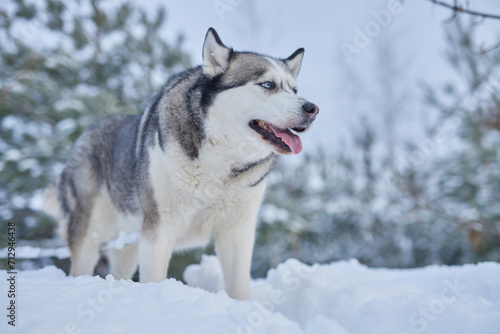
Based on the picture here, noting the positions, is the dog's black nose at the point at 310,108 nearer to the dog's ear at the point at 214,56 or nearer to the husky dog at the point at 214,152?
the husky dog at the point at 214,152

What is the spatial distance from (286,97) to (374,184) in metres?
10.9

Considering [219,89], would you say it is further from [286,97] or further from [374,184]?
[374,184]

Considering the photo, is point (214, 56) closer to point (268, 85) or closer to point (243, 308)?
point (268, 85)

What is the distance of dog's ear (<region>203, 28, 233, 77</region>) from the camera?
8.66 feet

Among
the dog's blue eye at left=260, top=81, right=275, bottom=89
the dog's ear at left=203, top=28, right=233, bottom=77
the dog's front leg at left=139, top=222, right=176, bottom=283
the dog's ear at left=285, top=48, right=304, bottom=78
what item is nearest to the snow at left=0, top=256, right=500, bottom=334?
the dog's front leg at left=139, top=222, right=176, bottom=283

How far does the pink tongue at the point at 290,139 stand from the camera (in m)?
2.42

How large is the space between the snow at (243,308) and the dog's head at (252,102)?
1.07 metres

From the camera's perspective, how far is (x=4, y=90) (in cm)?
190

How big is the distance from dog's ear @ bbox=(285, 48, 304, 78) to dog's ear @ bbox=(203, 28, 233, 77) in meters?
0.64

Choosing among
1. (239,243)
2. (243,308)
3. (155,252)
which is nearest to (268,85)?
(239,243)

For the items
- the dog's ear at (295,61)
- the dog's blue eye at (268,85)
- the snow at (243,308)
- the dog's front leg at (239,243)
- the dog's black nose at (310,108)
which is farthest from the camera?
the dog's ear at (295,61)

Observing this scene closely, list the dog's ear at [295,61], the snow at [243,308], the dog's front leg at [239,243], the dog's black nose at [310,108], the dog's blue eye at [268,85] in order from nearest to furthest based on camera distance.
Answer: the snow at [243,308] → the dog's black nose at [310,108] → the dog's blue eye at [268,85] → the dog's front leg at [239,243] → the dog's ear at [295,61]

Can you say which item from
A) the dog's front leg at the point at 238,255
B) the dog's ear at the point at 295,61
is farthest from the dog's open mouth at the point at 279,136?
the dog's ear at the point at 295,61

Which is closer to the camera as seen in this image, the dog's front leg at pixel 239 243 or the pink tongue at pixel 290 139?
the pink tongue at pixel 290 139
